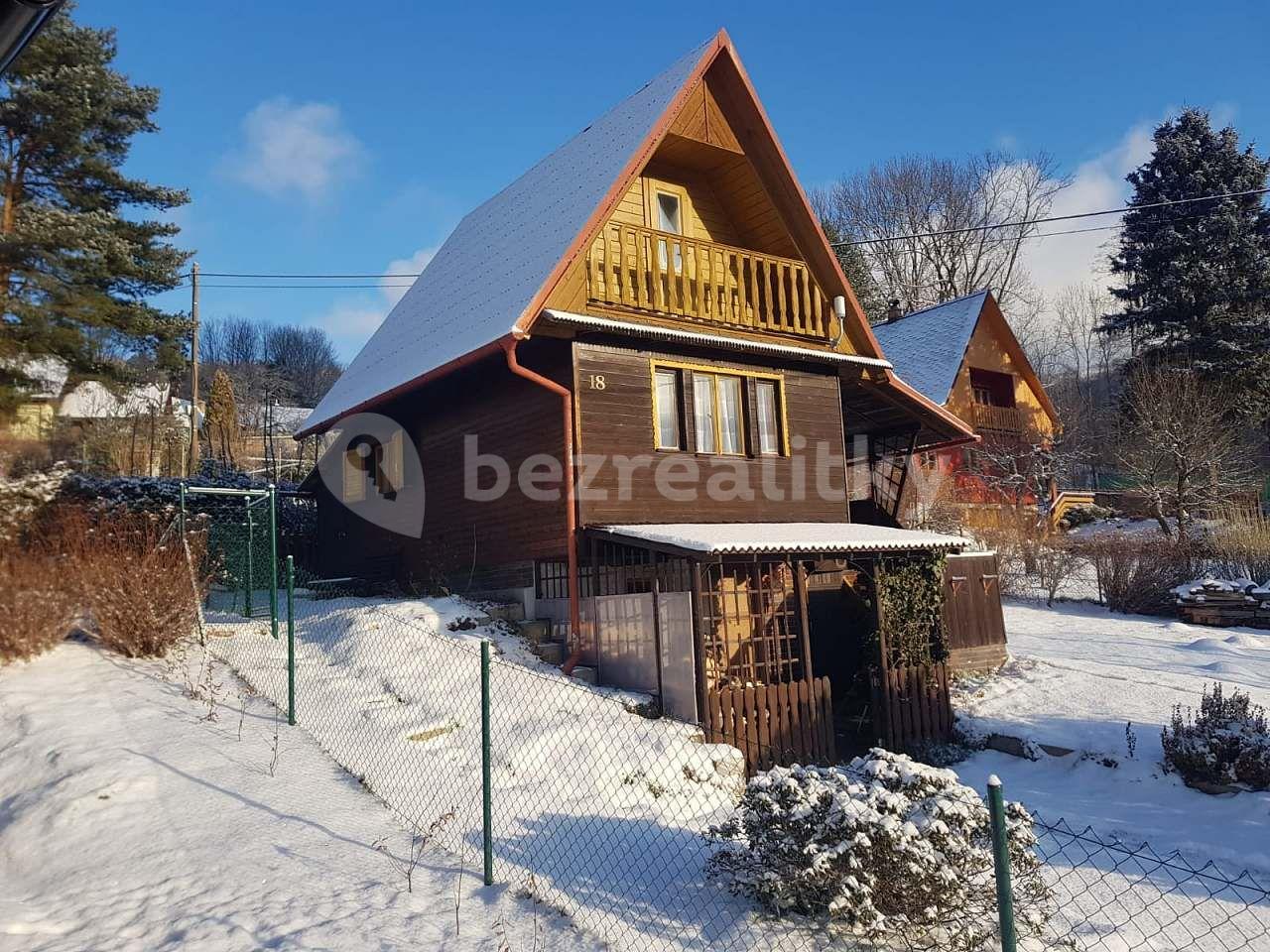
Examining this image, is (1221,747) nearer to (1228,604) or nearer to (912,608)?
(912,608)

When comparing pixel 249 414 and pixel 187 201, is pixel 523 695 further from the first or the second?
pixel 249 414

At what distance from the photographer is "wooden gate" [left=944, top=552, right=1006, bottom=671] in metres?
14.0

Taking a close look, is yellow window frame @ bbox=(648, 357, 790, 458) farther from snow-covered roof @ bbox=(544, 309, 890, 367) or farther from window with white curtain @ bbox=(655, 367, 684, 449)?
snow-covered roof @ bbox=(544, 309, 890, 367)

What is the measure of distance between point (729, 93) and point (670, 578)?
24.0 feet

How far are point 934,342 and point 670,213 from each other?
18760 millimetres

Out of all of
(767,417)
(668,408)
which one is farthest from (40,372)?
(767,417)

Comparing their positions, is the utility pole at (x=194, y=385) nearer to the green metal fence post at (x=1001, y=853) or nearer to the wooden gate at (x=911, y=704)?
the wooden gate at (x=911, y=704)

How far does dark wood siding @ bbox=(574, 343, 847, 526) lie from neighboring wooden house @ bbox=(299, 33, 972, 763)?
0.11 ft

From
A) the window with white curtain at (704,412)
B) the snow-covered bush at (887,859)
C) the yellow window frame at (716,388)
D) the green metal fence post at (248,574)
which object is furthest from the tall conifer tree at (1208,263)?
the snow-covered bush at (887,859)

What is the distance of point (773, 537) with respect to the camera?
11.0 metres

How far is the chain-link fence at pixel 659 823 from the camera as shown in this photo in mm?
4844

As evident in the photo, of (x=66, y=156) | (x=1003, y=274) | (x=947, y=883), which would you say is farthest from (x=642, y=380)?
(x=1003, y=274)

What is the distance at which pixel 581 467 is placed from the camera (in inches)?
476

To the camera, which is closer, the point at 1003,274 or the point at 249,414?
the point at 1003,274
